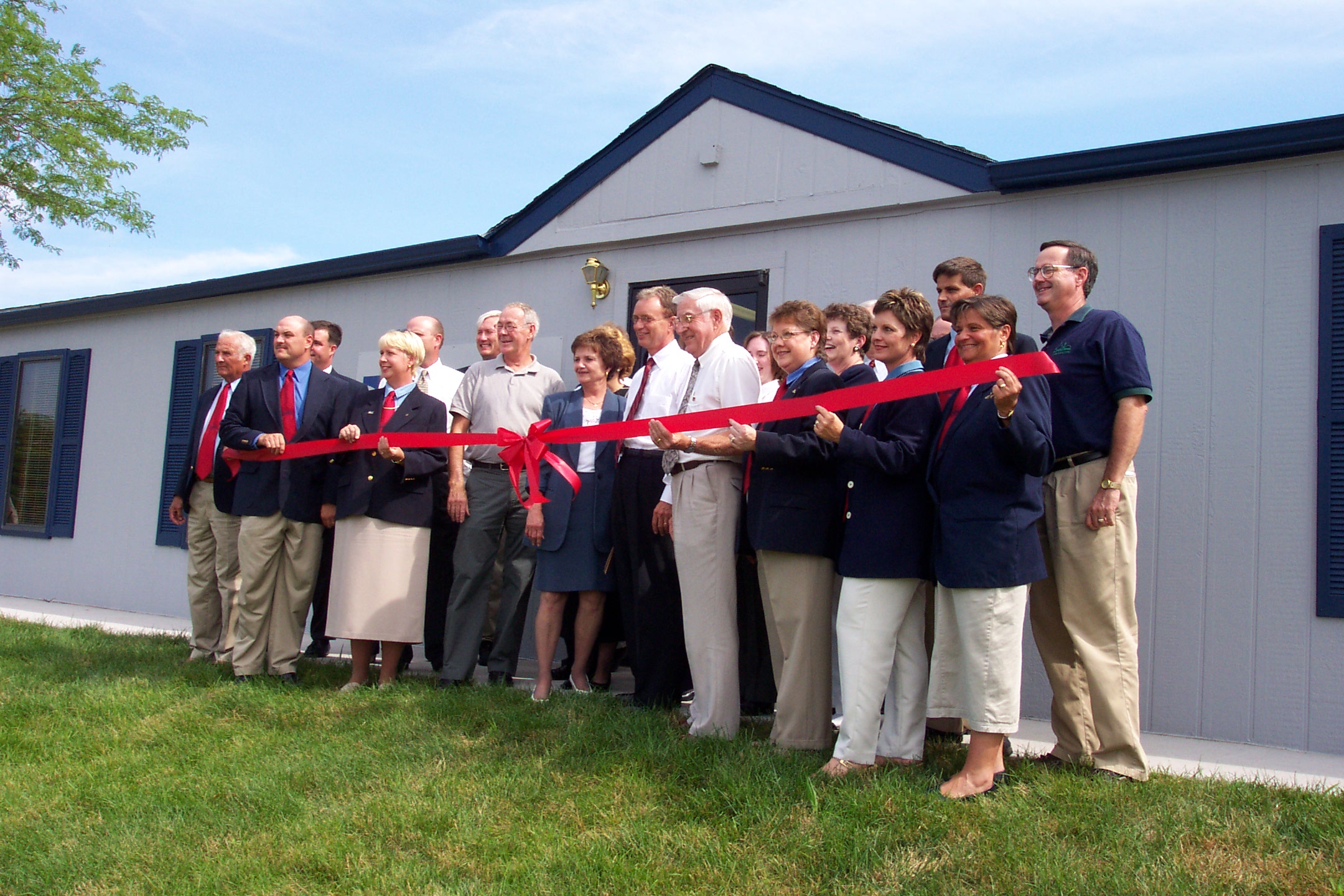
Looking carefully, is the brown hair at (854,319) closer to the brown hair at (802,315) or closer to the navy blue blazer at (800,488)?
the brown hair at (802,315)

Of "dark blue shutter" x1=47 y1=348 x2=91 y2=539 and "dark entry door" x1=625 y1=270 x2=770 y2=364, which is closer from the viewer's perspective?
"dark entry door" x1=625 y1=270 x2=770 y2=364

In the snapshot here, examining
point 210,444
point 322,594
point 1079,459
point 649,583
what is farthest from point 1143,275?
point 210,444

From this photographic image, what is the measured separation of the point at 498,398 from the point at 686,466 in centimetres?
173

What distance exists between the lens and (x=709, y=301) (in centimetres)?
431

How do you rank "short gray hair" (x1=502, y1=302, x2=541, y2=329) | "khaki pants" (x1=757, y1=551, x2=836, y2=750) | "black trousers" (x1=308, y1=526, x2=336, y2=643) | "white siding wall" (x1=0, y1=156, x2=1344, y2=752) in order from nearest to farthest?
"khaki pants" (x1=757, y1=551, x2=836, y2=750)
"white siding wall" (x1=0, y1=156, x2=1344, y2=752)
"short gray hair" (x1=502, y1=302, x2=541, y2=329)
"black trousers" (x1=308, y1=526, x2=336, y2=643)

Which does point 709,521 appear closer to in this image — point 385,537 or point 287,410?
point 385,537

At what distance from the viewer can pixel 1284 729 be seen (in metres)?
4.54

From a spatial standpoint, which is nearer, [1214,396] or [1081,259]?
[1081,259]

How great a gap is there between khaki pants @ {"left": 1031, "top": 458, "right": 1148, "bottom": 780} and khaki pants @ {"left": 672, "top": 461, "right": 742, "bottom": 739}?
3.95ft

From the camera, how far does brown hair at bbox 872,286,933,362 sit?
12.6 ft

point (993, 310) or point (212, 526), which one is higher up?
point (993, 310)

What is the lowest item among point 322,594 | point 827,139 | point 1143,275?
point 322,594

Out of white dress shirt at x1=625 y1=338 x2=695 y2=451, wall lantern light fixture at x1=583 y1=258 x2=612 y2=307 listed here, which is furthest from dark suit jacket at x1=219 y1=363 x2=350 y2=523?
wall lantern light fixture at x1=583 y1=258 x2=612 y2=307

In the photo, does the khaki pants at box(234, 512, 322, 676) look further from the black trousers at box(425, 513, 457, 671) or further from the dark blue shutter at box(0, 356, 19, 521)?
the dark blue shutter at box(0, 356, 19, 521)
